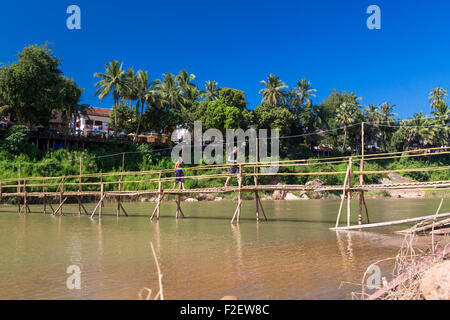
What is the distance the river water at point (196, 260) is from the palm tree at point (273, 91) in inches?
1357

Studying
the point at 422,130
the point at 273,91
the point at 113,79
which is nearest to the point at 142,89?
the point at 113,79

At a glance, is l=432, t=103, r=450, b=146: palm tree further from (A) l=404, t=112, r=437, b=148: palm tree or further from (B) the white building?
(B) the white building

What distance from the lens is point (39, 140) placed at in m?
32.3

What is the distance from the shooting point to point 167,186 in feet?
97.0

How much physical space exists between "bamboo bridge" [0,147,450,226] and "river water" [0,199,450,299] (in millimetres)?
1294

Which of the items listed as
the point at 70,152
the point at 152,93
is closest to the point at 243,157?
the point at 152,93

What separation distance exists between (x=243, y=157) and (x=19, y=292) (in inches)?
1233

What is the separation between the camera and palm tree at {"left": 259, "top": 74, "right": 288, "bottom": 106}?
4438 cm

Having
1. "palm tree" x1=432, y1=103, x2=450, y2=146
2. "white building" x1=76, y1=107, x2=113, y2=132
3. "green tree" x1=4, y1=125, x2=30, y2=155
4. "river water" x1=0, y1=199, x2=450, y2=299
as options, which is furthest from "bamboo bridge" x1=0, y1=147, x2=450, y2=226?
"white building" x1=76, y1=107, x2=113, y2=132
